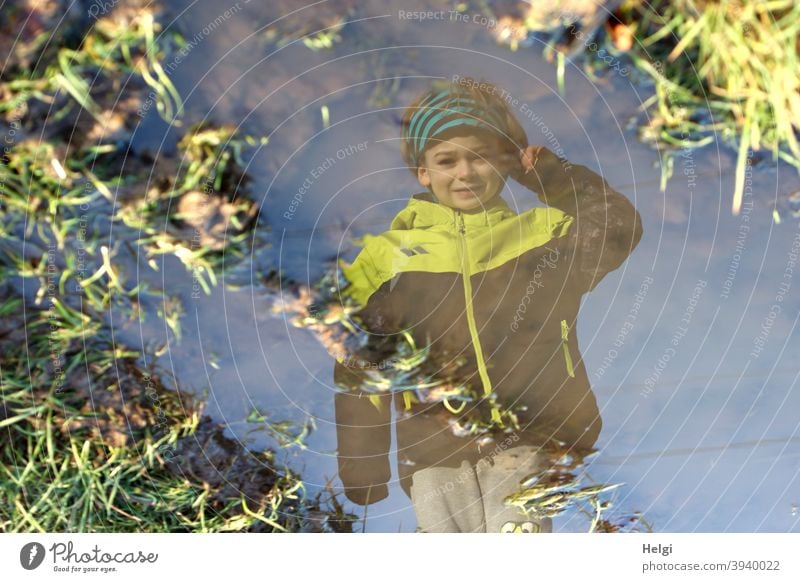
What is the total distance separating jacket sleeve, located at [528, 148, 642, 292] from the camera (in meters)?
0.61

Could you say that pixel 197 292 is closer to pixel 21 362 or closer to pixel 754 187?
pixel 21 362

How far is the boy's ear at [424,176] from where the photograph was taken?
60 cm

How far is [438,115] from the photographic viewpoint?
59cm

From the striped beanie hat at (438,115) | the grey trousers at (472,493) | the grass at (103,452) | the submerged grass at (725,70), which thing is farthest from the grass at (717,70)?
the grass at (103,452)

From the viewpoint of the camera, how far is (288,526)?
0.62 m

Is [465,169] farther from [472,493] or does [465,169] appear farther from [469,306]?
[472,493]

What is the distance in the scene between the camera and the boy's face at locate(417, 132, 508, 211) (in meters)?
0.60

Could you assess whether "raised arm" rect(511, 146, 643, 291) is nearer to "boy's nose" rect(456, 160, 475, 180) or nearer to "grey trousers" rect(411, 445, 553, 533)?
"boy's nose" rect(456, 160, 475, 180)

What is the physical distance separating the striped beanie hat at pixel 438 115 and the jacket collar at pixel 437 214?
38mm

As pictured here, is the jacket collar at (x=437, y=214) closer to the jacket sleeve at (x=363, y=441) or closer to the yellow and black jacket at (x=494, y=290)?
the yellow and black jacket at (x=494, y=290)

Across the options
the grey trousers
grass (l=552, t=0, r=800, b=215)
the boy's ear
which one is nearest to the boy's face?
the boy's ear

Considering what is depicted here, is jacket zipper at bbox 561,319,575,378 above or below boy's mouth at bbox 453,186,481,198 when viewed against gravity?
below

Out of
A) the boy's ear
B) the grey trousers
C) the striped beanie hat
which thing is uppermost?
the striped beanie hat

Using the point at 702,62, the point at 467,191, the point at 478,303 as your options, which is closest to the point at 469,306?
the point at 478,303
